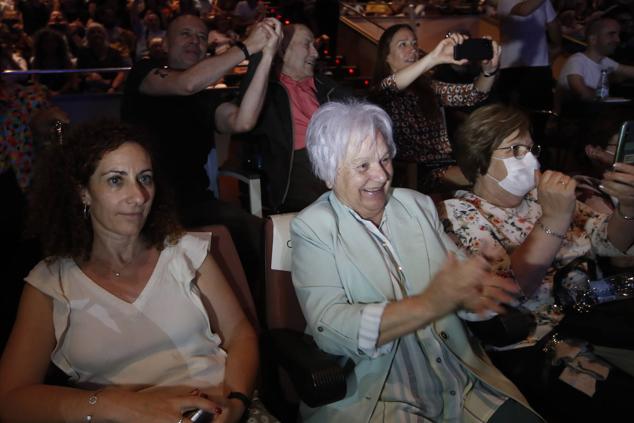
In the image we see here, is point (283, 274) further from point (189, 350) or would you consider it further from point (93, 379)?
point (93, 379)

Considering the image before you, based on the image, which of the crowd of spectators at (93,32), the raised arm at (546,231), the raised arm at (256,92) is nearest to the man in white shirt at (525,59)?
the crowd of spectators at (93,32)

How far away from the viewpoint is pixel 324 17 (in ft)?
25.8

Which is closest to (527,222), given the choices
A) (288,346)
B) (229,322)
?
(288,346)

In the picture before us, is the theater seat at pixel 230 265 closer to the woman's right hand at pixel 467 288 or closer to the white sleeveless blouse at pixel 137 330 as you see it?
the white sleeveless blouse at pixel 137 330

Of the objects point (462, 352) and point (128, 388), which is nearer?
point (128, 388)

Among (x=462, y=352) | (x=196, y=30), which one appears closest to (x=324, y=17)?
(x=196, y=30)

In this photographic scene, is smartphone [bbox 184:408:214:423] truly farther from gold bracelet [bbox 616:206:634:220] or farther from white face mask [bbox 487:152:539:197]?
gold bracelet [bbox 616:206:634:220]

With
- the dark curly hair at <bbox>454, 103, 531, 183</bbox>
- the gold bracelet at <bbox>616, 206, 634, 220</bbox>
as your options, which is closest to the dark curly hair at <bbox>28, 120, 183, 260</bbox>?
the dark curly hair at <bbox>454, 103, 531, 183</bbox>

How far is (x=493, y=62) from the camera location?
298cm

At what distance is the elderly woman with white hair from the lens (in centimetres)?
159

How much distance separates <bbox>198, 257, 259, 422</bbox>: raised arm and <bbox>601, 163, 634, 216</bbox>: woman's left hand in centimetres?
125

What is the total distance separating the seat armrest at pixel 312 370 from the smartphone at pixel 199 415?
239 mm

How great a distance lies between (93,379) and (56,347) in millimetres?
131

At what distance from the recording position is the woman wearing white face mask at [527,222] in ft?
6.10
